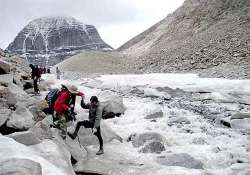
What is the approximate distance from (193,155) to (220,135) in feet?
9.35

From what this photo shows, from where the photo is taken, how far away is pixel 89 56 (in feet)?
265

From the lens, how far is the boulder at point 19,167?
8.72 m

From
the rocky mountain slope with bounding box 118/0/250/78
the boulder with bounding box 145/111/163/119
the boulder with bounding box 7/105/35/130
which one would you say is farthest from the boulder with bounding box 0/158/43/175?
the rocky mountain slope with bounding box 118/0/250/78

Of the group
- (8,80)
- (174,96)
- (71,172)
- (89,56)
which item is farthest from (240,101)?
(89,56)

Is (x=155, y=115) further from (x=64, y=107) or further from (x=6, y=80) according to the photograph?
(x=6, y=80)

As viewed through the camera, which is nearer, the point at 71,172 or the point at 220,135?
the point at 71,172

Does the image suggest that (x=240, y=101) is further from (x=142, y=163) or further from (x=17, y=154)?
(x=17, y=154)

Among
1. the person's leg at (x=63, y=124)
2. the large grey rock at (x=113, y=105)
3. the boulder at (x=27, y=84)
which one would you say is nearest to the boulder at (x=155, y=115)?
the large grey rock at (x=113, y=105)

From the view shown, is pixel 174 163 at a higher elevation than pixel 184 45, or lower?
lower

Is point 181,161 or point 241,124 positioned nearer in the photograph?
point 181,161

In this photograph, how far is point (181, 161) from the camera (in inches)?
509

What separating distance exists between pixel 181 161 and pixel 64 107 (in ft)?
12.8

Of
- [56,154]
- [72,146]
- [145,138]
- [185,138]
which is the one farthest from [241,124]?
[56,154]

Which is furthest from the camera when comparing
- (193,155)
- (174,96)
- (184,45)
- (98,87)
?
(184,45)
